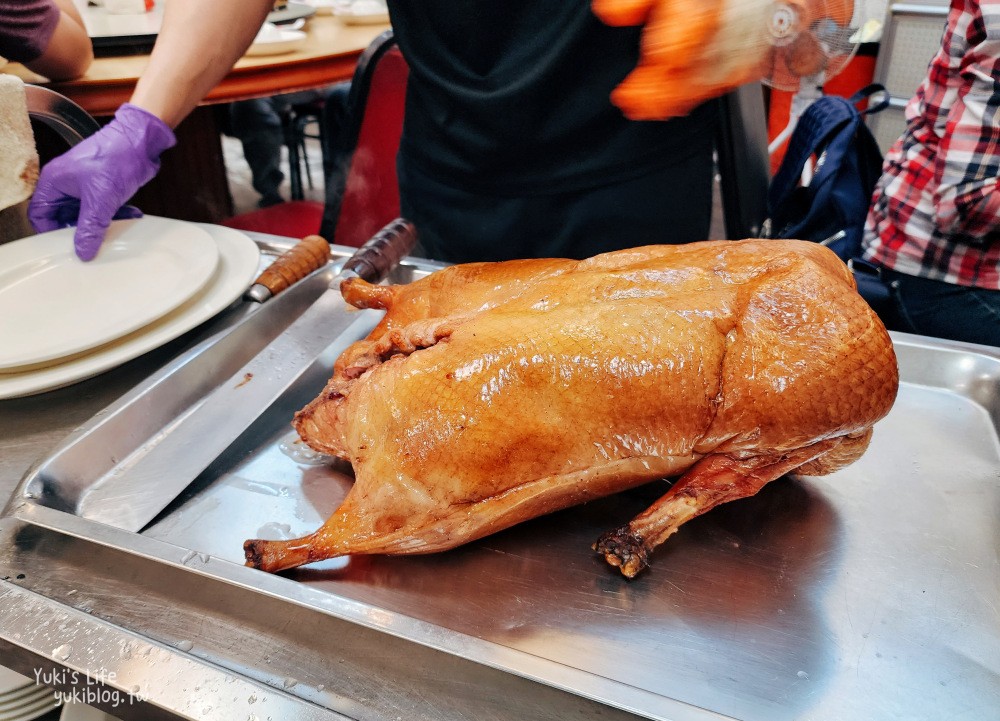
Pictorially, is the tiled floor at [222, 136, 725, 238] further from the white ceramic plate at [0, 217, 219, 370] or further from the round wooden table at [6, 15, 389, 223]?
the white ceramic plate at [0, 217, 219, 370]

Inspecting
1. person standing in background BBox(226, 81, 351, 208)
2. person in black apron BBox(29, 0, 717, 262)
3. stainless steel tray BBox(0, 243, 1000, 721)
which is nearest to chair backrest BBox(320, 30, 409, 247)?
person in black apron BBox(29, 0, 717, 262)

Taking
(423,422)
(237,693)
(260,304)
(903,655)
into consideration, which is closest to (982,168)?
(903,655)

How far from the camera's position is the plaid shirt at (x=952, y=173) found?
5.37ft

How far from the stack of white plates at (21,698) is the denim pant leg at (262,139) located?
13.4 ft

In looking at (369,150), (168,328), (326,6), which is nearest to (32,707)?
(168,328)

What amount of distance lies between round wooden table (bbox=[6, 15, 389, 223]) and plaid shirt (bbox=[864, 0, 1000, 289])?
7.16 feet

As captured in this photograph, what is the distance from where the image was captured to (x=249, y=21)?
5.51ft

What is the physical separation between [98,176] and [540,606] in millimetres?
1326

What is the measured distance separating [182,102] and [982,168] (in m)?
1.98

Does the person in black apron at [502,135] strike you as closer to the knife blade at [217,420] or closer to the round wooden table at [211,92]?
the knife blade at [217,420]

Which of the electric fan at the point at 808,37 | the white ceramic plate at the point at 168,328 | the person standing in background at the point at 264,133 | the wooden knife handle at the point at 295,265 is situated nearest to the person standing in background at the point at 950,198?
the electric fan at the point at 808,37

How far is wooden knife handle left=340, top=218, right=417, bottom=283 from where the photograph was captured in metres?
1.39

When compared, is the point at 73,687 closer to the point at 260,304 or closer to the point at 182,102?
the point at 260,304

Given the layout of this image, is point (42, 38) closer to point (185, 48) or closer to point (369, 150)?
point (185, 48)
